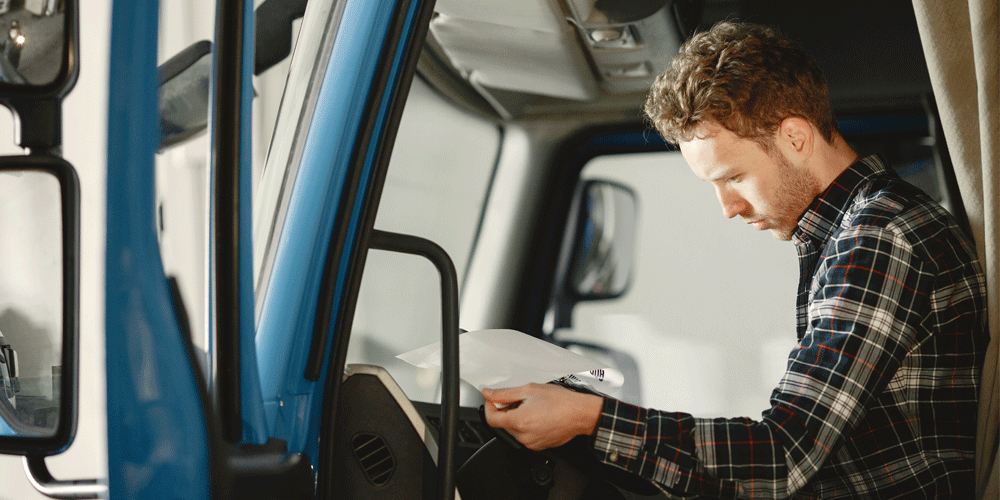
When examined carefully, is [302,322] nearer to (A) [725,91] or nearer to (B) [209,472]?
(B) [209,472]

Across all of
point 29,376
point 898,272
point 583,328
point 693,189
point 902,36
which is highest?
point 902,36

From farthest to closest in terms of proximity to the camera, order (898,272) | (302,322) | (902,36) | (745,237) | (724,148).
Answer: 1. (745,237)
2. (902,36)
3. (724,148)
4. (898,272)
5. (302,322)

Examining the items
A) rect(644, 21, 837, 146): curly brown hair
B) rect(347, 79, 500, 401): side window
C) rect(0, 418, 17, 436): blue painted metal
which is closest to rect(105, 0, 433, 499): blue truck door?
rect(0, 418, 17, 436): blue painted metal

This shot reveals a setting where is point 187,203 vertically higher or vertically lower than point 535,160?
lower

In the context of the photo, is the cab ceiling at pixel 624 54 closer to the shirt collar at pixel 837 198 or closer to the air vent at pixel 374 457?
the shirt collar at pixel 837 198

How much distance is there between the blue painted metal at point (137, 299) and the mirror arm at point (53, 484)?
0.22 feet

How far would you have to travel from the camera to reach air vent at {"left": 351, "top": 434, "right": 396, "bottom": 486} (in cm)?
98

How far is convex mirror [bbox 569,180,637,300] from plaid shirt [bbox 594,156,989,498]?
1.31 metres

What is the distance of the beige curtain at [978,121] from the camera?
1.14 metres

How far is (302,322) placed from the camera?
0.92 m

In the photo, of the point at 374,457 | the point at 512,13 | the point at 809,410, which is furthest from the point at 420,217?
the point at 809,410

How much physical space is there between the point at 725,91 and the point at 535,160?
126 cm

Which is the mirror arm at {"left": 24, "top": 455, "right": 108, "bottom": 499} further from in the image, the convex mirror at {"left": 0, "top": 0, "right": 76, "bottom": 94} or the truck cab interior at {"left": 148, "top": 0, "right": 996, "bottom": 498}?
the truck cab interior at {"left": 148, "top": 0, "right": 996, "bottom": 498}

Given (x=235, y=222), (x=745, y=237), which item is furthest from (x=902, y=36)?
(x=235, y=222)
